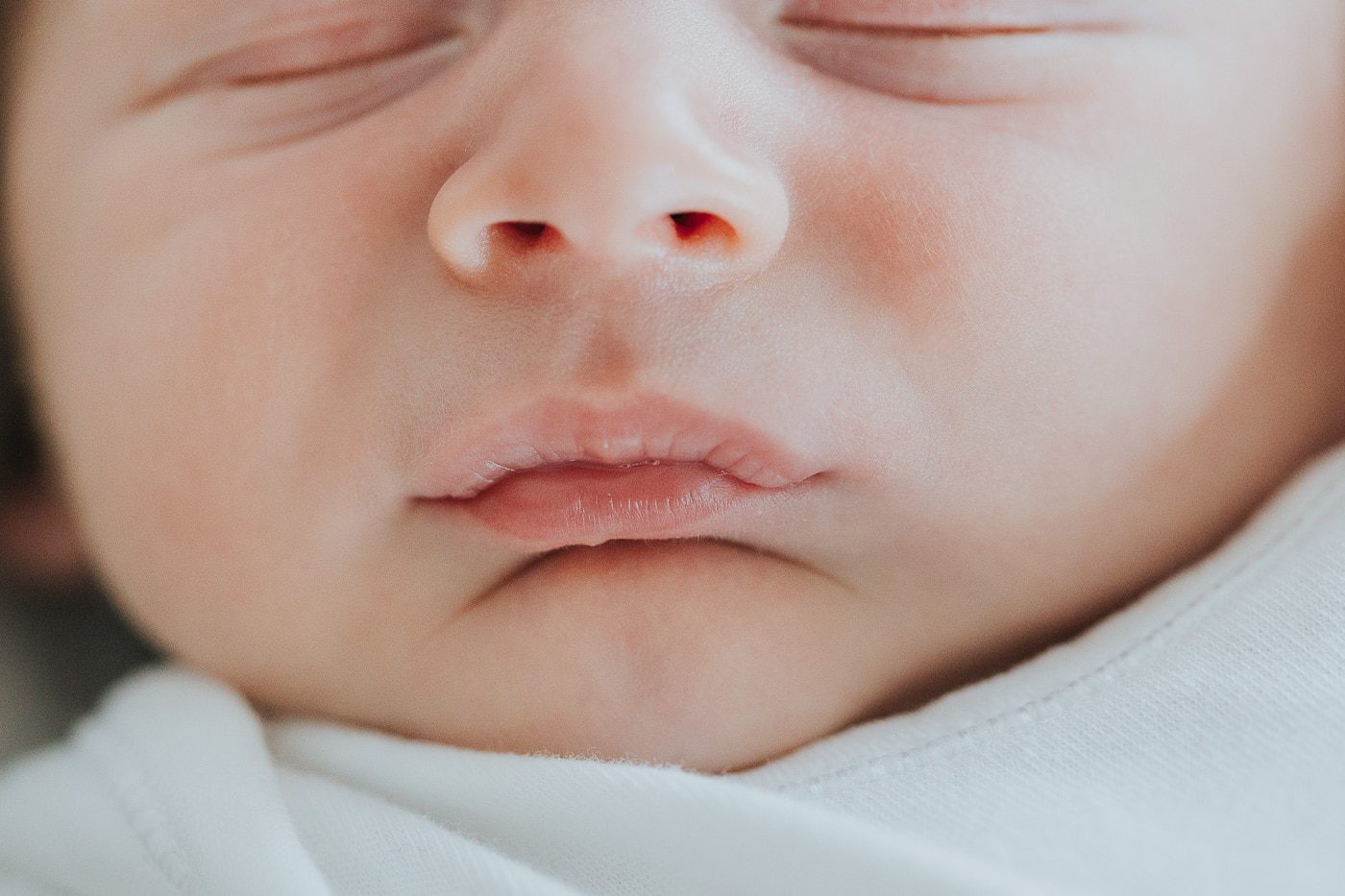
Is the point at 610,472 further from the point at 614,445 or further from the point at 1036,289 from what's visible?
the point at 1036,289

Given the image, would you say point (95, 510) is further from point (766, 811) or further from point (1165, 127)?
point (1165, 127)

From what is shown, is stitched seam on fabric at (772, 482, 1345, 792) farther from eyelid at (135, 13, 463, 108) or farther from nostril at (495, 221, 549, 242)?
eyelid at (135, 13, 463, 108)

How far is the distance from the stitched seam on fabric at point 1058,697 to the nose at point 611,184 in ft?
0.90

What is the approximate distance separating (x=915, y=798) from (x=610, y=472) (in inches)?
9.4

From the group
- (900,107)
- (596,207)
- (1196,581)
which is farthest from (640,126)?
(1196,581)

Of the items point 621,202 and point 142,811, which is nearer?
point 621,202

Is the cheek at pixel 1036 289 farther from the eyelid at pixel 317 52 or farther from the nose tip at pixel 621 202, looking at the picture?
the eyelid at pixel 317 52

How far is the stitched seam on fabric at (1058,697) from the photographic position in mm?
670

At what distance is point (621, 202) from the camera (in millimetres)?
591

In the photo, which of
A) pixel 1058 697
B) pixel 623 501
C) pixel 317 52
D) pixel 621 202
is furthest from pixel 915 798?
pixel 317 52

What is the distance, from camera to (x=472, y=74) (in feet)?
2.25

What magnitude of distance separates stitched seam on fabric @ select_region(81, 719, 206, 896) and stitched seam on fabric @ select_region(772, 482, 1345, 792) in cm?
33

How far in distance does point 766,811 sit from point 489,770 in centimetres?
16

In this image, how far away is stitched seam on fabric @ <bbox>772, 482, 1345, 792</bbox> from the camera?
0.67 m
